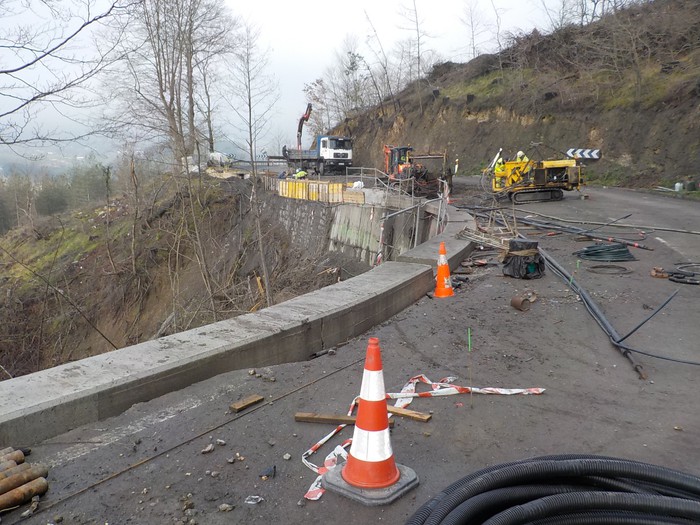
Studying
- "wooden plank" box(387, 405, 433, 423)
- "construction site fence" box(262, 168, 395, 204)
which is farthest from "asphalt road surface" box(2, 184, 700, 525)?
"construction site fence" box(262, 168, 395, 204)

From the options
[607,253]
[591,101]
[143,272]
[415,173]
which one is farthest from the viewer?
[591,101]

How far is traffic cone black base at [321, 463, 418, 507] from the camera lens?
2783 millimetres

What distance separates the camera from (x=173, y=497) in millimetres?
2867

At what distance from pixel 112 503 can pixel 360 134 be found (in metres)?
50.3

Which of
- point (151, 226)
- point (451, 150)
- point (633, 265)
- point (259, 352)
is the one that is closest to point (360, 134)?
point (451, 150)

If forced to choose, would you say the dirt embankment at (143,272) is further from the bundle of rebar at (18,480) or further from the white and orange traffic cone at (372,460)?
the white and orange traffic cone at (372,460)

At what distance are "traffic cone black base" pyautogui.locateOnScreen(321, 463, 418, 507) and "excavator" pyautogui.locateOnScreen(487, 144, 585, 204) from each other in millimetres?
18147

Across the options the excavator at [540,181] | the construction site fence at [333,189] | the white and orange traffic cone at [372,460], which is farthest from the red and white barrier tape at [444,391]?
the excavator at [540,181]

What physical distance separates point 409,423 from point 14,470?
2443mm

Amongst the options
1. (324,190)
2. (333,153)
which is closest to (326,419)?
(324,190)

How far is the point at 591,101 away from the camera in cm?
3036

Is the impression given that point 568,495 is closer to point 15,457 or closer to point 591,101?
point 15,457

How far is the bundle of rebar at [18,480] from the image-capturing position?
2732 mm

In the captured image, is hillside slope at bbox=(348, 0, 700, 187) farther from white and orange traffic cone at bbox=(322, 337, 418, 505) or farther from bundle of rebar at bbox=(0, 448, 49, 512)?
bundle of rebar at bbox=(0, 448, 49, 512)
